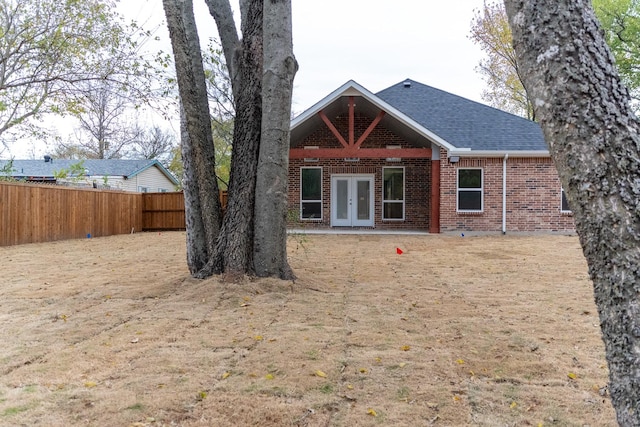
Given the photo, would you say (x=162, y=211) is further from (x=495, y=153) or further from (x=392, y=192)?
(x=495, y=153)

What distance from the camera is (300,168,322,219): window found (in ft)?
54.4

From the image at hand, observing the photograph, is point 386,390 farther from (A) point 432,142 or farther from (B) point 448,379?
(A) point 432,142

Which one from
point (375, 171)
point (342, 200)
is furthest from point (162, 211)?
point (375, 171)

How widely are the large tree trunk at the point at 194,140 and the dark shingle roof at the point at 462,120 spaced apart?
10.7m

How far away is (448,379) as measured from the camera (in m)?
2.78

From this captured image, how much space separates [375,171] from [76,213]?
10.3m

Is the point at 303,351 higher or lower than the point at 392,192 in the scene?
lower

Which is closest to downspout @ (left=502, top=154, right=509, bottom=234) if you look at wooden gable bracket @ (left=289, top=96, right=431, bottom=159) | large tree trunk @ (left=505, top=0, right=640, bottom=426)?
wooden gable bracket @ (left=289, top=96, right=431, bottom=159)

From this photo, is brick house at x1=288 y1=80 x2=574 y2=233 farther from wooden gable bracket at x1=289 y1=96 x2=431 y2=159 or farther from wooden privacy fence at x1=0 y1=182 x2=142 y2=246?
wooden privacy fence at x1=0 y1=182 x2=142 y2=246

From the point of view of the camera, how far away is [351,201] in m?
16.6

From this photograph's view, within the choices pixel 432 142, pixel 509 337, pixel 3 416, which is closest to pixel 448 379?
pixel 509 337

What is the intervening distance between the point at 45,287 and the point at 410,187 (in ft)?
41.8

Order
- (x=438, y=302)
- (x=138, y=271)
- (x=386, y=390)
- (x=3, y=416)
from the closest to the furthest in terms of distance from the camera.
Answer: (x=3, y=416) → (x=386, y=390) → (x=438, y=302) → (x=138, y=271)

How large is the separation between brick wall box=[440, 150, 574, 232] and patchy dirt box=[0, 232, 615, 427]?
8.07 m
